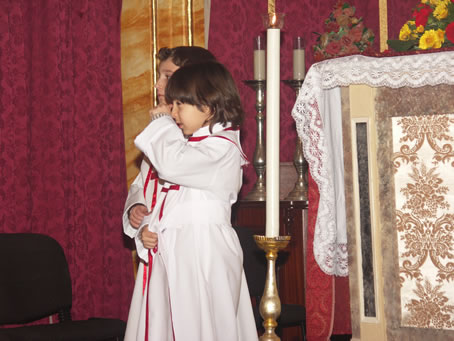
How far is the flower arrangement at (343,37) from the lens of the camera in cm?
264

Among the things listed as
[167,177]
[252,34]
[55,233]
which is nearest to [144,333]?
[167,177]

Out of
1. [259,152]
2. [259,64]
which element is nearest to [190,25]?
[259,64]

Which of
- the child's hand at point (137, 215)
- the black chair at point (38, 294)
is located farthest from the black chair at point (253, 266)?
the child's hand at point (137, 215)

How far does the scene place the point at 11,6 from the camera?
3.64m

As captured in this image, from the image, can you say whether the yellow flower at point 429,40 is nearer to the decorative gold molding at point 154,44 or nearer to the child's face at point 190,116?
the child's face at point 190,116

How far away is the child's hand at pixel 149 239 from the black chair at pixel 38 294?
0.74 metres

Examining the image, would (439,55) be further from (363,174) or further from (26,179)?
(26,179)

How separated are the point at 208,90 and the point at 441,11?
3.09ft

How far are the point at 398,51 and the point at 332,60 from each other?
9.8 inches

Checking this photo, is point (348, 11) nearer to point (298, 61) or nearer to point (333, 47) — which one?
point (333, 47)

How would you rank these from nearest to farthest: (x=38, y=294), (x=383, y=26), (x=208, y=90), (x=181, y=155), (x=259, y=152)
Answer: (x=181, y=155) < (x=208, y=90) < (x=383, y=26) < (x=38, y=294) < (x=259, y=152)

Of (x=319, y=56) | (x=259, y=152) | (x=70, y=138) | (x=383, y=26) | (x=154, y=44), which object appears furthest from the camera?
(x=154, y=44)

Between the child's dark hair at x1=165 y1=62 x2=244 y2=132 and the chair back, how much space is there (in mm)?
1268

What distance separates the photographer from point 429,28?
2.58 m
